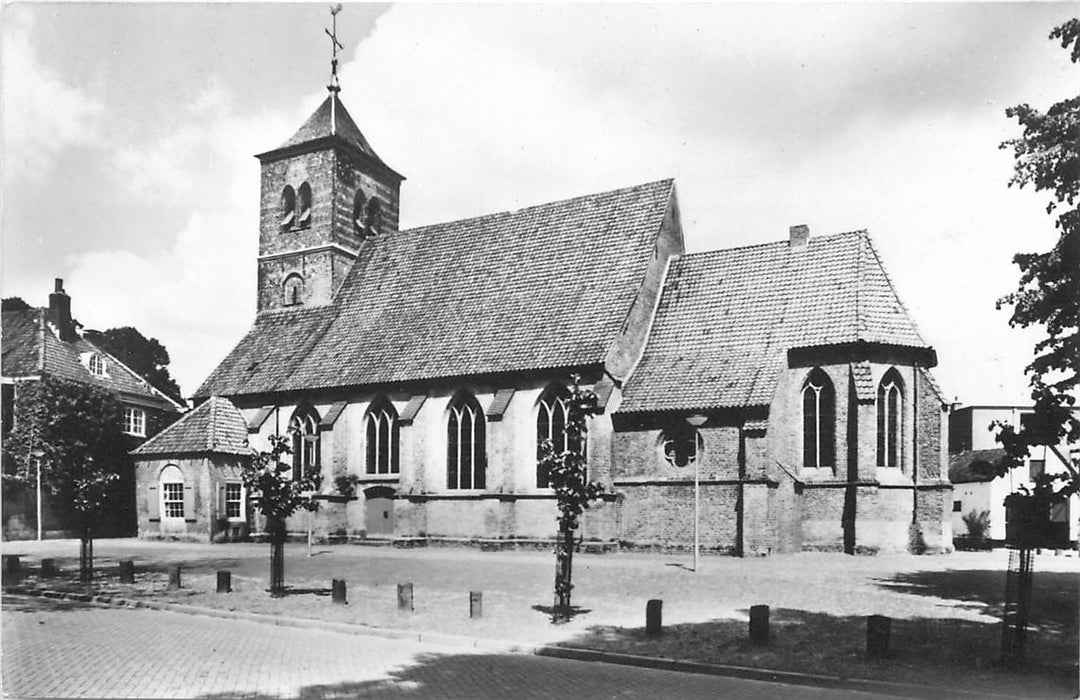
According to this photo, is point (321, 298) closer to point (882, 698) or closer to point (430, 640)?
point (430, 640)

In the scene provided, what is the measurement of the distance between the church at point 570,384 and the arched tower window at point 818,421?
0.07m

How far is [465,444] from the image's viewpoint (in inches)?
1341

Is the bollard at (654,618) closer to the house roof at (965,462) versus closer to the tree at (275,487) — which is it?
the tree at (275,487)

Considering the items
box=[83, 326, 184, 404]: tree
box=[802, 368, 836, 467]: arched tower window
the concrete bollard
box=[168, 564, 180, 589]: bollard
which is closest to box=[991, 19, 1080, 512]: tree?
box=[802, 368, 836, 467]: arched tower window

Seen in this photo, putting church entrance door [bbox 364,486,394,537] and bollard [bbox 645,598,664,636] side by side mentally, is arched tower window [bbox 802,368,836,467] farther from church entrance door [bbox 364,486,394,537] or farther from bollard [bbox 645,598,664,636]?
bollard [bbox 645,598,664,636]

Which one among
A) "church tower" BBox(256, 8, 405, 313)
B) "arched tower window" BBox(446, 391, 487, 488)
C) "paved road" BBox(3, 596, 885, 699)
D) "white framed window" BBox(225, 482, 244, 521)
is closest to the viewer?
"paved road" BBox(3, 596, 885, 699)

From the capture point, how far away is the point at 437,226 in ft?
135

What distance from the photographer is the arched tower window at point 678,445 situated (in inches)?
1188

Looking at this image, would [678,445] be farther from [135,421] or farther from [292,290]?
[135,421]

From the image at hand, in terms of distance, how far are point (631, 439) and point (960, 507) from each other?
84.6 feet

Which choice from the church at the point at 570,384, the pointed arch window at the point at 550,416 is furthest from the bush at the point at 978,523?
the pointed arch window at the point at 550,416

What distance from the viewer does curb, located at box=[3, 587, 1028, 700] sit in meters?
11.6

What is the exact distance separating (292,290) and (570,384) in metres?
18.2

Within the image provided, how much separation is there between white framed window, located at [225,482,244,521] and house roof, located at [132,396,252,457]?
1.50m
